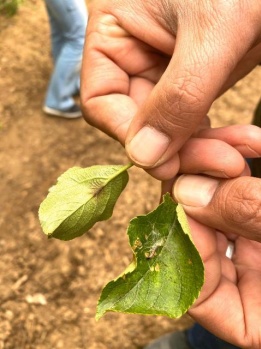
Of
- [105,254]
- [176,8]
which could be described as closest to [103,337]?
[105,254]

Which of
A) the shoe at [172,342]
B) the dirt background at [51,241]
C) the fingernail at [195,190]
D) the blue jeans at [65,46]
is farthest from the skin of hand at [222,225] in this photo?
the blue jeans at [65,46]

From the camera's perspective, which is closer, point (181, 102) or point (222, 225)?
point (181, 102)

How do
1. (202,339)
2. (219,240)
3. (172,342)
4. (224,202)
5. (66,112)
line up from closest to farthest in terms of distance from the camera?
(224,202) → (219,240) → (202,339) → (172,342) → (66,112)

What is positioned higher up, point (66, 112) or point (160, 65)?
point (160, 65)

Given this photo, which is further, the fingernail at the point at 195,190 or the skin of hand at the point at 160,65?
the fingernail at the point at 195,190

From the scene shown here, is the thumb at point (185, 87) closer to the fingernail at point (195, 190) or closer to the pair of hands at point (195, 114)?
the pair of hands at point (195, 114)

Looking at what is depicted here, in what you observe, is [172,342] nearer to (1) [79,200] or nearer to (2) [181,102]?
(1) [79,200]

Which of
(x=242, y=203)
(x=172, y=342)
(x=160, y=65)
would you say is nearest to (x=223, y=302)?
(x=242, y=203)

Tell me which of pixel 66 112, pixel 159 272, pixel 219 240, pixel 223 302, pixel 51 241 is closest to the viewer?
pixel 159 272
